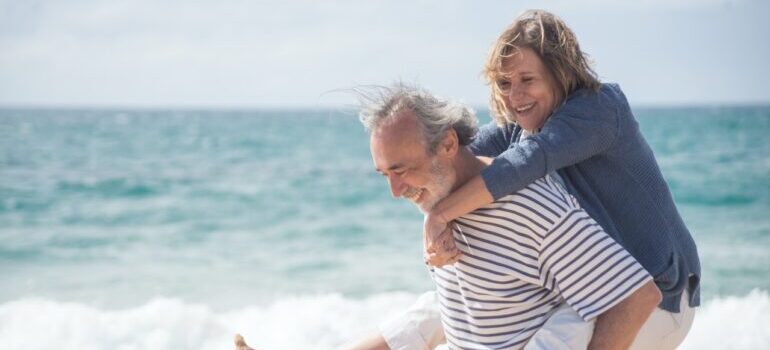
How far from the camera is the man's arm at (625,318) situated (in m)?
2.66

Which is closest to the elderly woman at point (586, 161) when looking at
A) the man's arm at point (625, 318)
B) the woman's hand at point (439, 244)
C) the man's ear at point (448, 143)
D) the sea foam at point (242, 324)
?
the woman's hand at point (439, 244)

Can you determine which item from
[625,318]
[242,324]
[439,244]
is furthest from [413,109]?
[242,324]

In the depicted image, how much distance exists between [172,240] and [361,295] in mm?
4464

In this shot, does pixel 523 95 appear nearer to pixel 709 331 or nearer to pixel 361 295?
pixel 709 331

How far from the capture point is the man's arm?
2.66 m

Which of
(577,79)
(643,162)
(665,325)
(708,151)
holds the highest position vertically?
(577,79)

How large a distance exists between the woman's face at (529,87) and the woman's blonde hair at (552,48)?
0.8 inches

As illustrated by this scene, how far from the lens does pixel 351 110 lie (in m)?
2.94

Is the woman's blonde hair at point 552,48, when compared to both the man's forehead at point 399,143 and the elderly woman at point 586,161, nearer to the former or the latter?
the elderly woman at point 586,161

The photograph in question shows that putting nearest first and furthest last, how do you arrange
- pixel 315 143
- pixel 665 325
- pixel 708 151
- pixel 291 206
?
pixel 665 325 → pixel 291 206 → pixel 708 151 → pixel 315 143

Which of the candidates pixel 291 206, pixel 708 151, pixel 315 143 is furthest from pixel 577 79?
pixel 315 143

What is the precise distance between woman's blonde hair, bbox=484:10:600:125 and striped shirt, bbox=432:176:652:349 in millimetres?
438

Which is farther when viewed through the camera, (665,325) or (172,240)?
(172,240)

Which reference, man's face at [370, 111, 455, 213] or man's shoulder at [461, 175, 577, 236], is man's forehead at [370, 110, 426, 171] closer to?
man's face at [370, 111, 455, 213]
